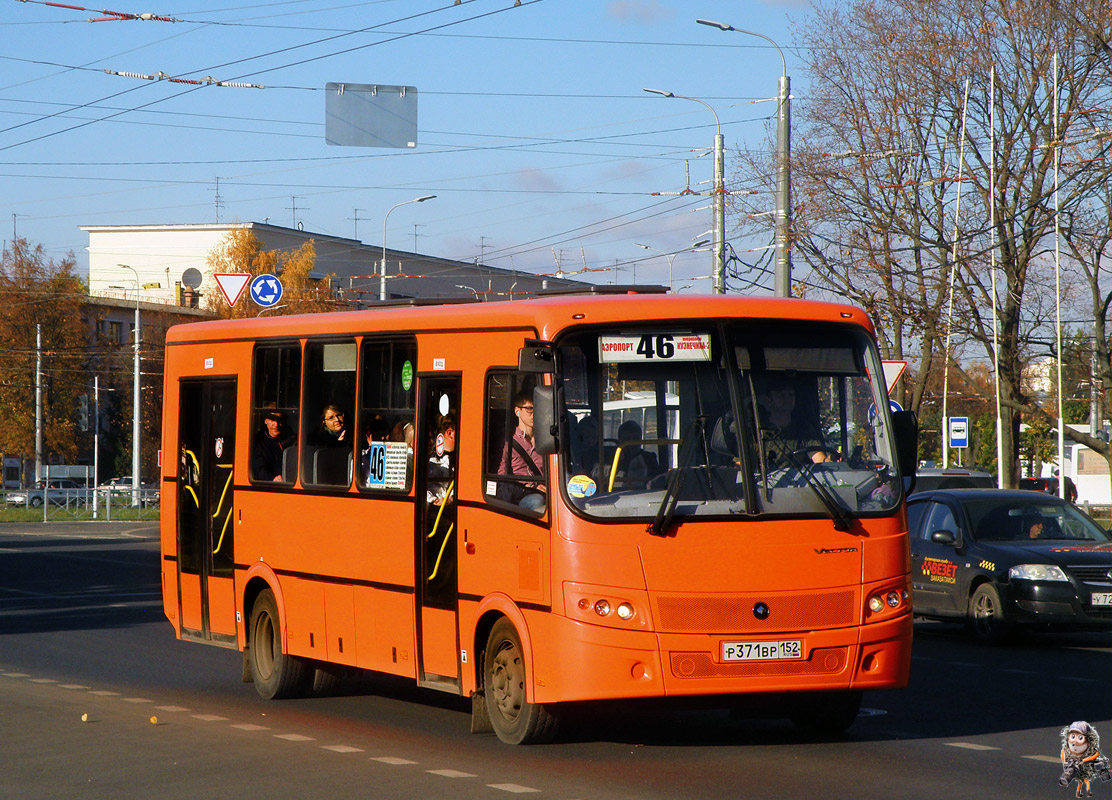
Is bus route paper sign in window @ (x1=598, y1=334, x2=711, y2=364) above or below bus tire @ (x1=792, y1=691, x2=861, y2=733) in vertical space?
above

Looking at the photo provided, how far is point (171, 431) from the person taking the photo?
13891 millimetres

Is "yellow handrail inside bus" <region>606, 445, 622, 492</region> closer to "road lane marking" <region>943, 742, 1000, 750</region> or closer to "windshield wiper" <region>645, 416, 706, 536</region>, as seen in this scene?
"windshield wiper" <region>645, 416, 706, 536</region>

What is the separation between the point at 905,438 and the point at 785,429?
905 mm

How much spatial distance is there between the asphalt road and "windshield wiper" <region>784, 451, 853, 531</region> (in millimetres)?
1330

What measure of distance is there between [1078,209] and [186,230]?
7029 cm

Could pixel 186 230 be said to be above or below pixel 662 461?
above

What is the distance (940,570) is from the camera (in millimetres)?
16766

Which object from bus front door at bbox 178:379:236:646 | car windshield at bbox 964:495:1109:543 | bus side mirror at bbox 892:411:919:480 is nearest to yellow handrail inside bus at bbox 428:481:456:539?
bus side mirror at bbox 892:411:919:480

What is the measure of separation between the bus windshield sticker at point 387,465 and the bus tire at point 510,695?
1.49m

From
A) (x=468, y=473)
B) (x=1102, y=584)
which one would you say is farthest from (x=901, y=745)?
(x=1102, y=584)

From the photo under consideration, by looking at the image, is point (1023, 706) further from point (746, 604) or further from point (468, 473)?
point (468, 473)

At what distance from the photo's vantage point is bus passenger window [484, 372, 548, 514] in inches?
363

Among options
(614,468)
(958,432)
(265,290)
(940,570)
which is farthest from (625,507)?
(958,432)

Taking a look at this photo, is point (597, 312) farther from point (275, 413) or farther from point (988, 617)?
point (988, 617)
